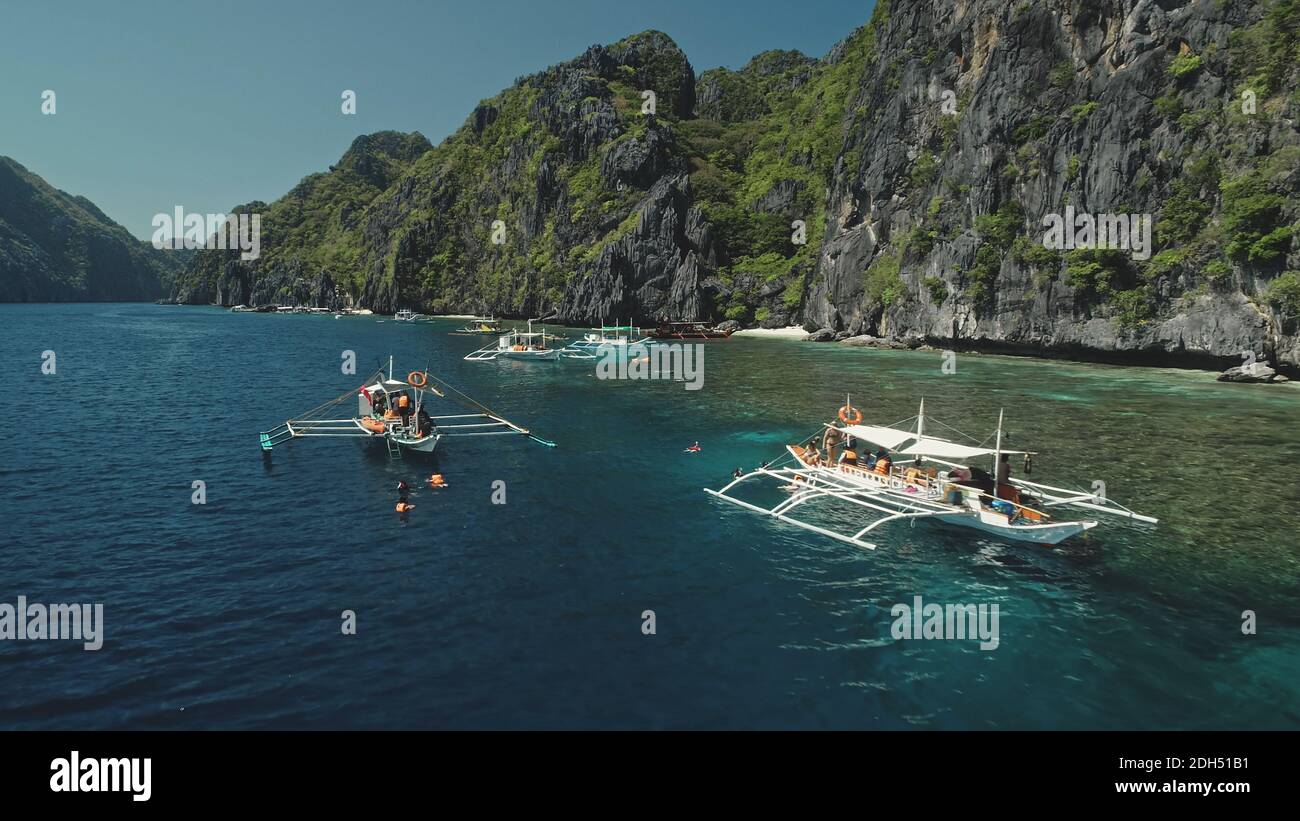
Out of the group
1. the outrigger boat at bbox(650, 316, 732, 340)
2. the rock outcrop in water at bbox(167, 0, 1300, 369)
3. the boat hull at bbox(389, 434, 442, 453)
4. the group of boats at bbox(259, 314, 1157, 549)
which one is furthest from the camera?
the outrigger boat at bbox(650, 316, 732, 340)

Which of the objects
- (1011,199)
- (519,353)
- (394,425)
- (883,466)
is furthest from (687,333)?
(883,466)

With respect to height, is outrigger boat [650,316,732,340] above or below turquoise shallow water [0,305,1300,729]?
above

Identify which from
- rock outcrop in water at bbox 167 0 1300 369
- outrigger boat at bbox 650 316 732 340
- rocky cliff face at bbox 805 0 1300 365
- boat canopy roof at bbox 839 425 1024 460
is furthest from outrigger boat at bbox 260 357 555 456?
outrigger boat at bbox 650 316 732 340

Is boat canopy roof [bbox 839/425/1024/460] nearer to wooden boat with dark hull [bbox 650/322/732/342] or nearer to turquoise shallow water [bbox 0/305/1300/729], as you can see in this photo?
turquoise shallow water [bbox 0/305/1300/729]

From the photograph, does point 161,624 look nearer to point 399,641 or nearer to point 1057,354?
point 399,641

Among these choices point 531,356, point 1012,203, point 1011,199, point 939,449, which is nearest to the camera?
point 939,449

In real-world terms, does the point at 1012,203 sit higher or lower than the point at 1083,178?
lower

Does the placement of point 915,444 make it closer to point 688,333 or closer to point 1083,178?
point 1083,178
